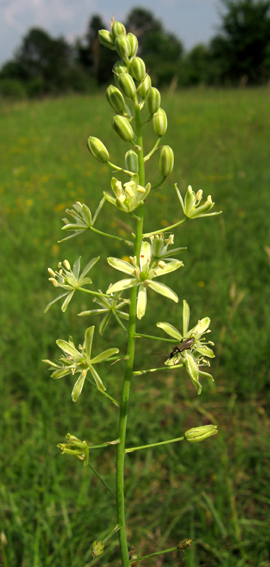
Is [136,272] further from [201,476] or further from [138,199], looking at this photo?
[201,476]

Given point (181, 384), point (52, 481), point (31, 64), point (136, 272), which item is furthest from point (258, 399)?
point (31, 64)

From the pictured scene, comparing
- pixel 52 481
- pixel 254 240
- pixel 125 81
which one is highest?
pixel 125 81

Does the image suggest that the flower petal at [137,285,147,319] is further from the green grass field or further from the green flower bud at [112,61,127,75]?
the green grass field

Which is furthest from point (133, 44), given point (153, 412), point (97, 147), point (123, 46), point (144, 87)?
point (153, 412)

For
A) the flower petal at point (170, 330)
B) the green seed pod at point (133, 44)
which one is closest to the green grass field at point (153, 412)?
Result: the flower petal at point (170, 330)

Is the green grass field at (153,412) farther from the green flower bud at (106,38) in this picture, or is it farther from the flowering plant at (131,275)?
the green flower bud at (106,38)

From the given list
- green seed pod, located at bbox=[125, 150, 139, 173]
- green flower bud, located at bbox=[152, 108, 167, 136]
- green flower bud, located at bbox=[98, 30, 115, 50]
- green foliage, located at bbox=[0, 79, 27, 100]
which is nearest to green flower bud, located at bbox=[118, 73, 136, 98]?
green flower bud, located at bbox=[152, 108, 167, 136]
